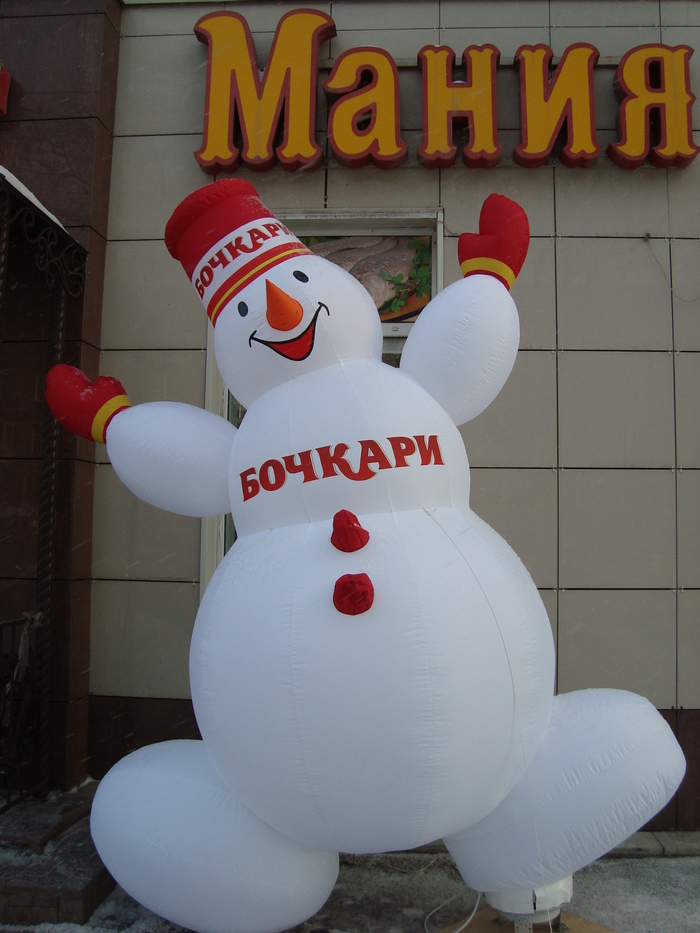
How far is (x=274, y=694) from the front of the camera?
90.9 inches

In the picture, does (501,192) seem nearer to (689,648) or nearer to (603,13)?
(603,13)

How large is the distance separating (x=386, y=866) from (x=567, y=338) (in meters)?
3.17

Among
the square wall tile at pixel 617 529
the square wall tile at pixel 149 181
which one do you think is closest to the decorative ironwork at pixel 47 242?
the square wall tile at pixel 149 181

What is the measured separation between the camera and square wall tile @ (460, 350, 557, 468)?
4414 mm

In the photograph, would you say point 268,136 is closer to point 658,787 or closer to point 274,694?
point 274,694

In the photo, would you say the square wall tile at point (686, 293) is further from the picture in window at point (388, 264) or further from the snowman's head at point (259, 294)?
the snowman's head at point (259, 294)

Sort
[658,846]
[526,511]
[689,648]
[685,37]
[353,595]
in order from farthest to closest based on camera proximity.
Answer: [685,37] → [526,511] → [689,648] → [658,846] → [353,595]

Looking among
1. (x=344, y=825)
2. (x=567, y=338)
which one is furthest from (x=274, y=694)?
(x=567, y=338)

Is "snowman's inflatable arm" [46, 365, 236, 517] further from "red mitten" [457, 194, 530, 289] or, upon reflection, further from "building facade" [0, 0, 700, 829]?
"building facade" [0, 0, 700, 829]

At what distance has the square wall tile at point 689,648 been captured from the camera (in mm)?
4262

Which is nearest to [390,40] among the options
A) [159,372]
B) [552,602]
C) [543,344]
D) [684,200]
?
[684,200]

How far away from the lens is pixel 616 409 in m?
4.43

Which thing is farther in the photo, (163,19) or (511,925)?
(163,19)

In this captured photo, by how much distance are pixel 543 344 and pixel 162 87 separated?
305 cm
